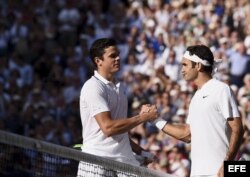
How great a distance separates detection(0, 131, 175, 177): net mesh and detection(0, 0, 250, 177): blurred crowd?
6527 mm

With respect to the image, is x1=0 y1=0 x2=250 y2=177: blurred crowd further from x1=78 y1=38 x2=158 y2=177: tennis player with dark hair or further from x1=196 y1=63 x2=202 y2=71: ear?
x1=196 y1=63 x2=202 y2=71: ear

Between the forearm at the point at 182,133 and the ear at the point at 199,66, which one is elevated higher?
the ear at the point at 199,66

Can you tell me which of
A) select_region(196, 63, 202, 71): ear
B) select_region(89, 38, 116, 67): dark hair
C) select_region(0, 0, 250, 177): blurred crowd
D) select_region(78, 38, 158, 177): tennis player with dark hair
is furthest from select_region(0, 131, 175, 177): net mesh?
select_region(0, 0, 250, 177): blurred crowd

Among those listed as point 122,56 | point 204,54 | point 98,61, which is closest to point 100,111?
point 98,61

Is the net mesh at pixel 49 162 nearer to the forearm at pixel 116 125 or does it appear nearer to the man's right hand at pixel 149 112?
the forearm at pixel 116 125

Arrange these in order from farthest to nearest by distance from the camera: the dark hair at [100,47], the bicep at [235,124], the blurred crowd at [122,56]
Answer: the blurred crowd at [122,56], the dark hair at [100,47], the bicep at [235,124]

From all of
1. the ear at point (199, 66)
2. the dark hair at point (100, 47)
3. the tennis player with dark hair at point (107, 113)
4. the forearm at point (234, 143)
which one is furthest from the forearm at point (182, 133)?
the dark hair at point (100, 47)

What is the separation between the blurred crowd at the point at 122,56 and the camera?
18.6 meters

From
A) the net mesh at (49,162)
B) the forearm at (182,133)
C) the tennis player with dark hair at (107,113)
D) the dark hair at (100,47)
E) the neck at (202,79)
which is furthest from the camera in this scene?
the dark hair at (100,47)

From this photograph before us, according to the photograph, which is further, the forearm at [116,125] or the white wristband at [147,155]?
the white wristband at [147,155]

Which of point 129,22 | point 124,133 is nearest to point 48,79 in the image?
point 129,22

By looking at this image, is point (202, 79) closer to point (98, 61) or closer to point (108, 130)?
point (108, 130)

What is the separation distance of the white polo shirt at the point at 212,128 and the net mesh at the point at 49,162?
55 centimetres

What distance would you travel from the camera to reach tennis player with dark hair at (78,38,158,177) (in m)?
9.49
